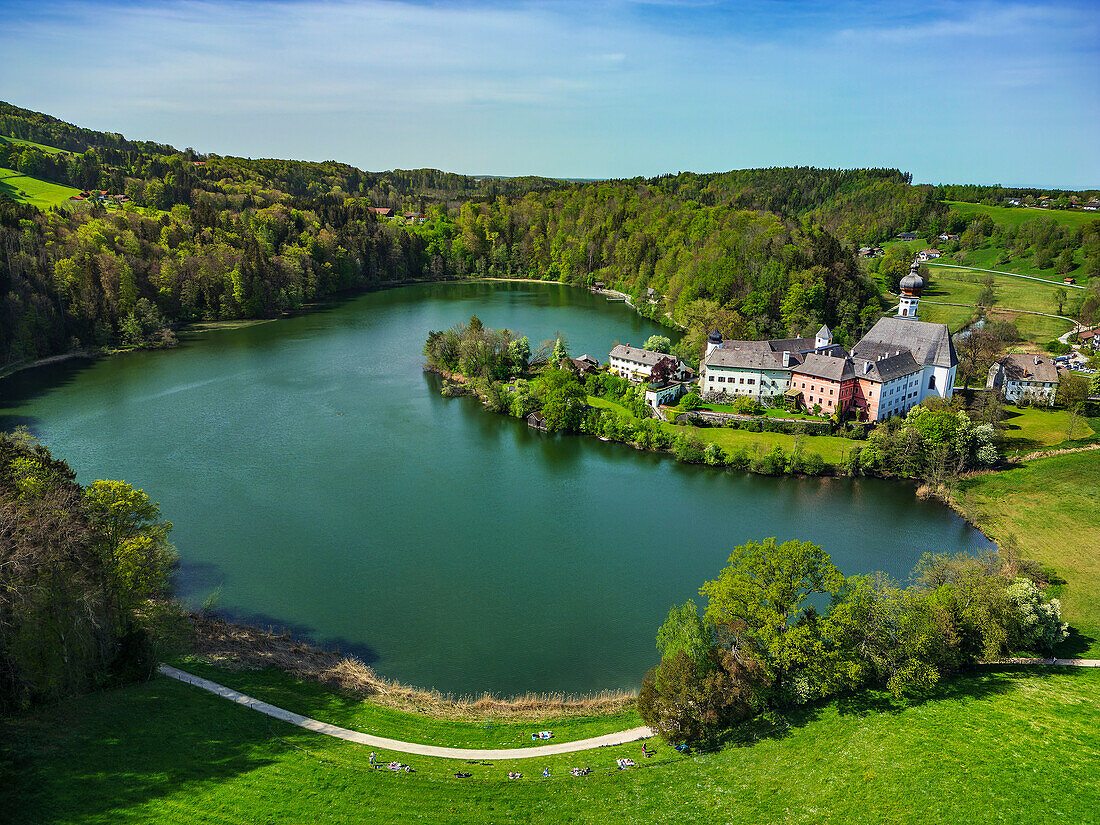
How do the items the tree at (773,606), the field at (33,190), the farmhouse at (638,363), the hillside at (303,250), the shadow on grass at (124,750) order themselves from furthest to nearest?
the field at (33,190) < the hillside at (303,250) < the farmhouse at (638,363) < the tree at (773,606) < the shadow on grass at (124,750)

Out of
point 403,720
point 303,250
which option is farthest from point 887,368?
point 303,250

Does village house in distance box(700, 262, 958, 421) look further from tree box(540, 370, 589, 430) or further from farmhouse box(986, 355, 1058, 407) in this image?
tree box(540, 370, 589, 430)

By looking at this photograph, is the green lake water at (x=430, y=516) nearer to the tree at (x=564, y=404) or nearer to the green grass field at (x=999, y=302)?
the tree at (x=564, y=404)

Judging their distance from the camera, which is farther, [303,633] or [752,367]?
[752,367]

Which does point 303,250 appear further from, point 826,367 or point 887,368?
point 887,368

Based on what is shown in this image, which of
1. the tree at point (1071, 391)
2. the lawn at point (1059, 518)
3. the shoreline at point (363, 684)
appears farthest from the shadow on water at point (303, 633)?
the tree at point (1071, 391)

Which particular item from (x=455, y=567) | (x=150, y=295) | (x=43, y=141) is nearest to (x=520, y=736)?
(x=455, y=567)

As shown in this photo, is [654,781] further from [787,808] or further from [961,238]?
[961,238]
